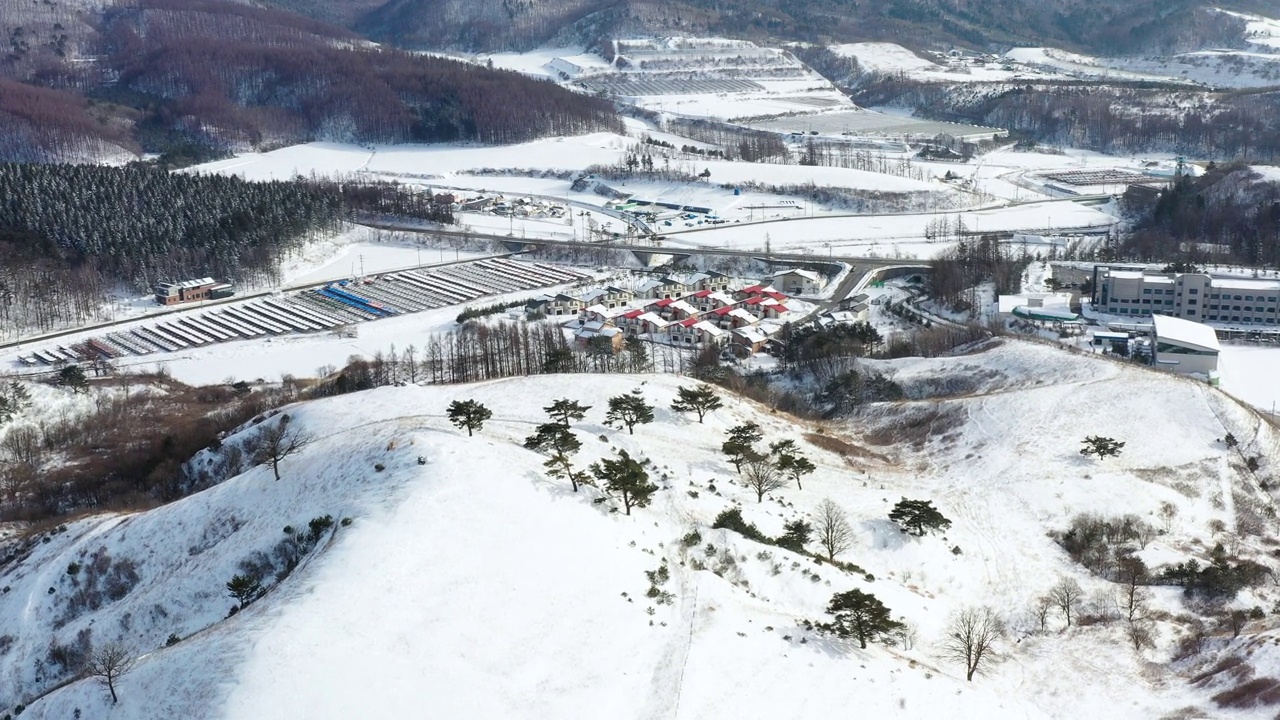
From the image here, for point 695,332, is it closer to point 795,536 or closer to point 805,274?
point 805,274

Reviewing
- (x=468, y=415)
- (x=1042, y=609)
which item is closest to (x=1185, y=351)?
(x=1042, y=609)

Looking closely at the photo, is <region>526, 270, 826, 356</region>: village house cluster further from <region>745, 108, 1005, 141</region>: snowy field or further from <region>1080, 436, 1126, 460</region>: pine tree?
<region>745, 108, 1005, 141</region>: snowy field

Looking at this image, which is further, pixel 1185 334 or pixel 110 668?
pixel 1185 334

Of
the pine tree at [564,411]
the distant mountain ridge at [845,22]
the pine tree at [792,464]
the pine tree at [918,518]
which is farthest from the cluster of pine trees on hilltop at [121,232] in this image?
the distant mountain ridge at [845,22]

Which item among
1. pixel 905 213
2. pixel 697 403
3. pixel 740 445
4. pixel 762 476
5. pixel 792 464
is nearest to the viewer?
pixel 762 476

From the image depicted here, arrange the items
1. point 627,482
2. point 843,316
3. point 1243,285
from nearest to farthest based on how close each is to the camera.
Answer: point 627,482
point 1243,285
point 843,316

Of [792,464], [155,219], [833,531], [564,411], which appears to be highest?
[155,219]

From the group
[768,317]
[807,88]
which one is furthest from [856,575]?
[807,88]

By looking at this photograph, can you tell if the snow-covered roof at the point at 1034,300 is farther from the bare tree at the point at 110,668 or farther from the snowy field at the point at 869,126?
the snowy field at the point at 869,126
